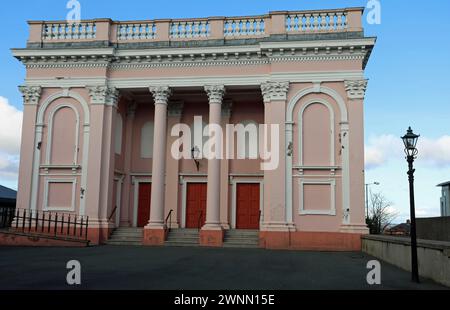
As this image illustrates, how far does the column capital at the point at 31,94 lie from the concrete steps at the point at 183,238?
8833mm

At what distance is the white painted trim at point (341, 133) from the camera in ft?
62.4

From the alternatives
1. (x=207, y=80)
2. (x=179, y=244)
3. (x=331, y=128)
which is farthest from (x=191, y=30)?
(x=179, y=244)

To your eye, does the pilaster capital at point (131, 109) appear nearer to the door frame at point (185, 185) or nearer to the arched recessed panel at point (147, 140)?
the arched recessed panel at point (147, 140)

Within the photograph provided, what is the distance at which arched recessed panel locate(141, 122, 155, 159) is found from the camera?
23625 mm

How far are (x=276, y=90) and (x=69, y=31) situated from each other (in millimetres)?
10191

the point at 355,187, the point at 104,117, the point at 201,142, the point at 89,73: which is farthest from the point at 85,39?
the point at 355,187

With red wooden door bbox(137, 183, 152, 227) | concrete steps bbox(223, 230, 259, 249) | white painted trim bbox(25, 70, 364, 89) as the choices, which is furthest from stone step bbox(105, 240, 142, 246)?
white painted trim bbox(25, 70, 364, 89)

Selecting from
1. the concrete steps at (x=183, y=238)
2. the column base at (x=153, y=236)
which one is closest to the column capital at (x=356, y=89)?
the concrete steps at (x=183, y=238)

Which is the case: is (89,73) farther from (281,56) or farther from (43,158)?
(281,56)

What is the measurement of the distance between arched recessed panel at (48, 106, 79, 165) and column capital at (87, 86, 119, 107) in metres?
1.27

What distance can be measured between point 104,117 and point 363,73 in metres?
11.6

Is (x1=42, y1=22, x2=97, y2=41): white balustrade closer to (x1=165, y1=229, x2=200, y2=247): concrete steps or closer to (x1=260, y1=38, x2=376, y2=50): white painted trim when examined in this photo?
(x1=260, y1=38, x2=376, y2=50): white painted trim

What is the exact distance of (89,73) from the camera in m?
21.2

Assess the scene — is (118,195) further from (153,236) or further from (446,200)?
(446,200)
